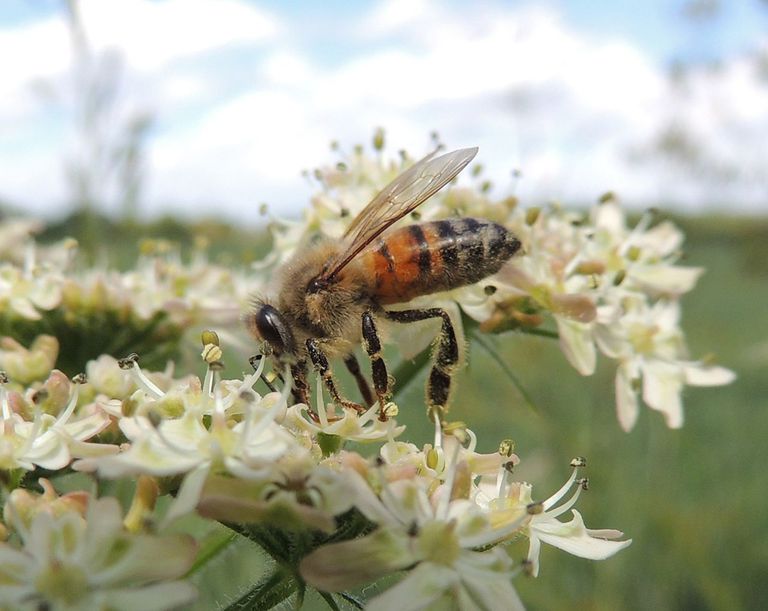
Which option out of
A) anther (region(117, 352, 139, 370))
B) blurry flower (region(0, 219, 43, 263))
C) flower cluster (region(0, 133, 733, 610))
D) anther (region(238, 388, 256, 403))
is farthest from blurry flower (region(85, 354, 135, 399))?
blurry flower (region(0, 219, 43, 263))

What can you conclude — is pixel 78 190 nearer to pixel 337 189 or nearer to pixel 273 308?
pixel 337 189

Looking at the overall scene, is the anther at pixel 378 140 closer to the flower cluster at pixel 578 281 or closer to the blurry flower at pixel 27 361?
the flower cluster at pixel 578 281

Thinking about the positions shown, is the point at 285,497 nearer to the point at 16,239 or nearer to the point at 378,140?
the point at 378,140

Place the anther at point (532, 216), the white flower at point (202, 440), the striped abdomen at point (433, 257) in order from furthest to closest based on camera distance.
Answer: the anther at point (532, 216) → the striped abdomen at point (433, 257) → the white flower at point (202, 440)

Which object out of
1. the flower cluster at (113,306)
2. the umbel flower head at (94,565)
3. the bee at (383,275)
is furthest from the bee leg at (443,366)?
the umbel flower head at (94,565)

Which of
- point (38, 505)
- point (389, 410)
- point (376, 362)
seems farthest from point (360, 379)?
point (38, 505)

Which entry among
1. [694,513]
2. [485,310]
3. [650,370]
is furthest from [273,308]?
[694,513]
